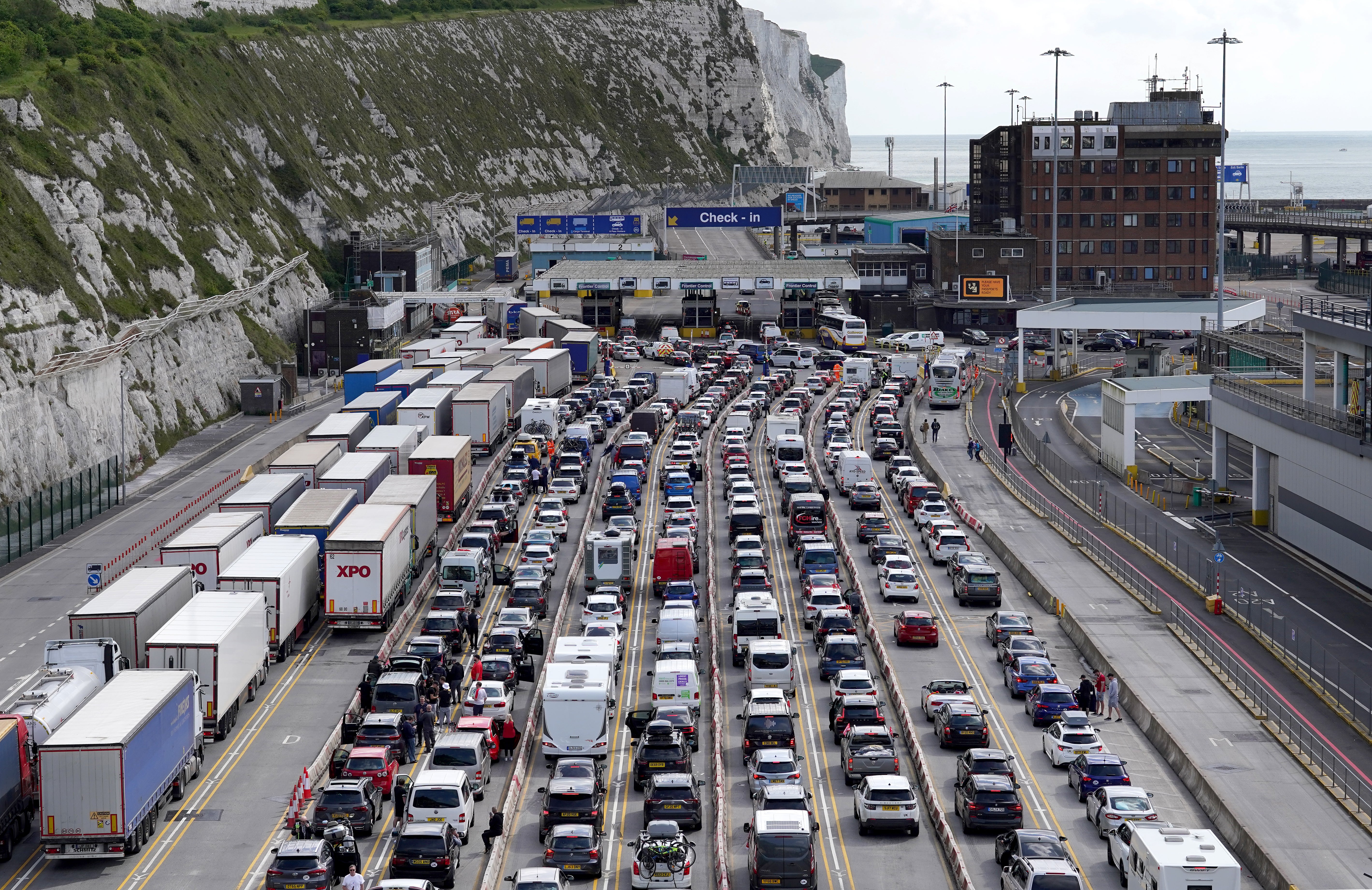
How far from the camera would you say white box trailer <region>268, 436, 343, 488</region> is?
62.8 metres

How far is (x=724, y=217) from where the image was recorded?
152 meters

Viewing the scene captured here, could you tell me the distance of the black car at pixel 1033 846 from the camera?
102 feet

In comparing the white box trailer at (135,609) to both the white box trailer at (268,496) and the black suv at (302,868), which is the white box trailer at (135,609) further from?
the black suv at (302,868)

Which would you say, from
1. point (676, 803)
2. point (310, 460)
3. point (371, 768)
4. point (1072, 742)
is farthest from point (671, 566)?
point (676, 803)

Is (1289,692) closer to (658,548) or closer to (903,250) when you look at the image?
(658,548)

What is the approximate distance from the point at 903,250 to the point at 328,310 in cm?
5708

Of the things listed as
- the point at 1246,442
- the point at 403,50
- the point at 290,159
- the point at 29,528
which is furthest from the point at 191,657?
the point at 403,50

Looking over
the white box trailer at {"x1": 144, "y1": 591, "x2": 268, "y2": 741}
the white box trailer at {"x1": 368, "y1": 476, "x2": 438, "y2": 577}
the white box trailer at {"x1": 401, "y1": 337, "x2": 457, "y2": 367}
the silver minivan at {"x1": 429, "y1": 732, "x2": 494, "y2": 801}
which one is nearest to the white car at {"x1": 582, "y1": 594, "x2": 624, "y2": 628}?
the white box trailer at {"x1": 368, "y1": 476, "x2": 438, "y2": 577}

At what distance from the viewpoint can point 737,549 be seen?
5884 cm

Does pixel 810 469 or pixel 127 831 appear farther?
pixel 810 469

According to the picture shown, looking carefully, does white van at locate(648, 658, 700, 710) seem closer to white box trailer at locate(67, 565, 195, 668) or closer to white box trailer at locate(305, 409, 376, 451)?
white box trailer at locate(67, 565, 195, 668)

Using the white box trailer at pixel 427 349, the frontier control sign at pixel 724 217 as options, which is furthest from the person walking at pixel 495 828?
the frontier control sign at pixel 724 217

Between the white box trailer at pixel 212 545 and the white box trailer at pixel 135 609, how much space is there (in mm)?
1607

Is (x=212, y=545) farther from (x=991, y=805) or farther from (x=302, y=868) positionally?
(x=991, y=805)
